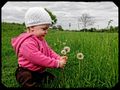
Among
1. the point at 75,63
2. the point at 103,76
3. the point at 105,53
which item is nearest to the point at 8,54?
the point at 75,63

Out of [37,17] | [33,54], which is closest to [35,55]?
[33,54]

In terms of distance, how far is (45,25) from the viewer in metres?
2.74

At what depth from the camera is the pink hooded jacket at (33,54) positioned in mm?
2623

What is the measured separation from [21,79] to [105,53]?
0.98m

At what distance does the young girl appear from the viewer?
8.67ft

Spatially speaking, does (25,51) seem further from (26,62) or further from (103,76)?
(103,76)

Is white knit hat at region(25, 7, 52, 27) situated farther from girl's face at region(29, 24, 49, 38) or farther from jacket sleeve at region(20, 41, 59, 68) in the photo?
jacket sleeve at region(20, 41, 59, 68)

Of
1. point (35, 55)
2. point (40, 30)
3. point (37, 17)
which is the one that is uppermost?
point (37, 17)

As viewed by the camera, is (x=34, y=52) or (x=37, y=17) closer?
(x=34, y=52)

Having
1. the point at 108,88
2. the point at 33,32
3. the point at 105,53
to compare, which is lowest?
the point at 108,88

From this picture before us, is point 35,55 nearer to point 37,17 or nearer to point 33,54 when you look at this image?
point 33,54

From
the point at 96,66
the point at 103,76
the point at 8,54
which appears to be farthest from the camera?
the point at 8,54

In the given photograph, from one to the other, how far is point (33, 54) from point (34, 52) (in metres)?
0.02

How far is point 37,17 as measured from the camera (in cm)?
275
